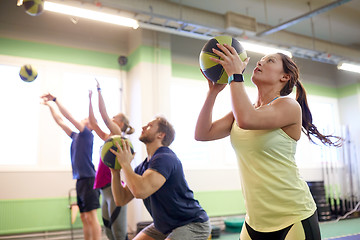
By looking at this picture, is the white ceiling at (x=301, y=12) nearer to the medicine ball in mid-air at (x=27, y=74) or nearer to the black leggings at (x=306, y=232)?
the medicine ball in mid-air at (x=27, y=74)

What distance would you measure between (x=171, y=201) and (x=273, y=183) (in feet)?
3.11

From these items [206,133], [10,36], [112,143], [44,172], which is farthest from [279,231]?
[10,36]

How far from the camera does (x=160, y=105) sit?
5.98 m

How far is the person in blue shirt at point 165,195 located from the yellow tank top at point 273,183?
780mm

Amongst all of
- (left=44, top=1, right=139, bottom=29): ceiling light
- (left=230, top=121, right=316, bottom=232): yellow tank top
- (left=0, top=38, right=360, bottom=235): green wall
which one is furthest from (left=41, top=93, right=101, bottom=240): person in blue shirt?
(left=230, top=121, right=316, bottom=232): yellow tank top

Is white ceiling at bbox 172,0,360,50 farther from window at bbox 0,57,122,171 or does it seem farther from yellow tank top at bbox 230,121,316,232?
yellow tank top at bbox 230,121,316,232

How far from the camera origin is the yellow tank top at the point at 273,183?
Result: 4.45 feet

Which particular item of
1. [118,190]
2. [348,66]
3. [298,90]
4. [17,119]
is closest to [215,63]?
[298,90]

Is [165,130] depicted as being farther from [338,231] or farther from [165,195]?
[338,231]

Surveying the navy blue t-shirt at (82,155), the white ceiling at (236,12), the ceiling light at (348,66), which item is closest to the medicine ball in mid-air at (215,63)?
the navy blue t-shirt at (82,155)

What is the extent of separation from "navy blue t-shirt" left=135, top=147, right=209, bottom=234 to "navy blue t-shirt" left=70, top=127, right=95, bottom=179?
6.31 ft

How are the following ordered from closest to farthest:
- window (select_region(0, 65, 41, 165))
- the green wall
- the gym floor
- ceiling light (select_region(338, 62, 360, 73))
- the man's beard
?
the man's beard < the gym floor < the green wall < window (select_region(0, 65, 41, 165)) < ceiling light (select_region(338, 62, 360, 73))

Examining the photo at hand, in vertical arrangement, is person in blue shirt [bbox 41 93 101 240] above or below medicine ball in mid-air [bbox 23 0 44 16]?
below

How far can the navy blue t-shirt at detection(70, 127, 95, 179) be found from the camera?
394cm
